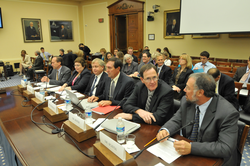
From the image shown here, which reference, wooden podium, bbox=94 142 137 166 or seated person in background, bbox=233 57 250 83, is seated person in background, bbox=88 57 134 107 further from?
seated person in background, bbox=233 57 250 83

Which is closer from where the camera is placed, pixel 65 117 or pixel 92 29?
pixel 65 117

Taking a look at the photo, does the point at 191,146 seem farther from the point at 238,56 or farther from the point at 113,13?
the point at 113,13

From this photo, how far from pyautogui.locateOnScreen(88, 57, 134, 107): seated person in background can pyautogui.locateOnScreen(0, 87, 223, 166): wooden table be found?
70 centimetres

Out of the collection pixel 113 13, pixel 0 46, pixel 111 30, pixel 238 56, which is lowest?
pixel 238 56

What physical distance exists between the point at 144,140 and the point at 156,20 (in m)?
8.55

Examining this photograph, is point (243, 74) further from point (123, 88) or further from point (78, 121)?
point (78, 121)

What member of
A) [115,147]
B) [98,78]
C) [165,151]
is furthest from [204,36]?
[115,147]

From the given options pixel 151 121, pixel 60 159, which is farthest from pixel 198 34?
pixel 60 159

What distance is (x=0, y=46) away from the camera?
10102mm

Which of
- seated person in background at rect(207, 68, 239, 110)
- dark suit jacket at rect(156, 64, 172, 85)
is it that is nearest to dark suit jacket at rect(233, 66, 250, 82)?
dark suit jacket at rect(156, 64, 172, 85)

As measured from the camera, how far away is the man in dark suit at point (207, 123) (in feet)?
4.48

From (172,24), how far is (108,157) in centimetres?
844

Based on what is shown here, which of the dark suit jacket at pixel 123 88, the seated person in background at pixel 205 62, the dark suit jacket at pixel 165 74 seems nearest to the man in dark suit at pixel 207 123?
the dark suit jacket at pixel 123 88

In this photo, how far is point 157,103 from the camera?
2105mm
